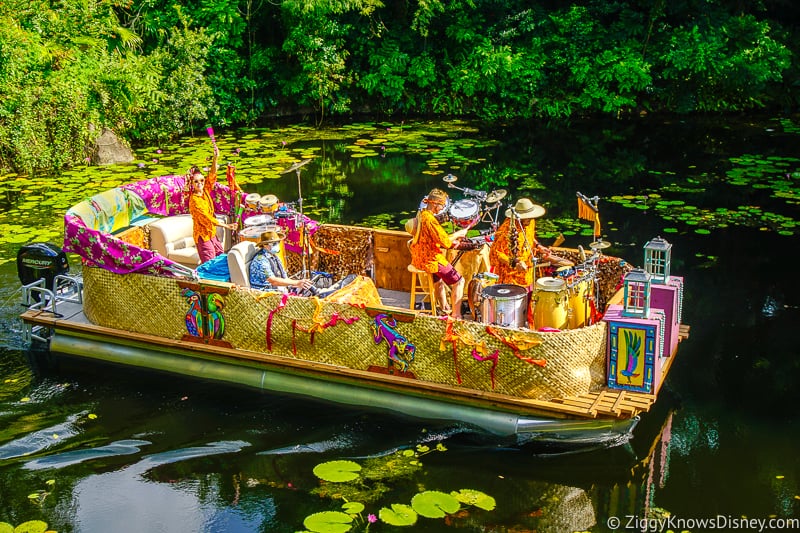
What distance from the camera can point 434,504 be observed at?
20.5 feet

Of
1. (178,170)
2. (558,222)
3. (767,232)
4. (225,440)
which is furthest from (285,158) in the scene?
(225,440)

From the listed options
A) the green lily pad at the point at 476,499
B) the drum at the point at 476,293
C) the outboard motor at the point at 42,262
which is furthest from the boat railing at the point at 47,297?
the green lily pad at the point at 476,499

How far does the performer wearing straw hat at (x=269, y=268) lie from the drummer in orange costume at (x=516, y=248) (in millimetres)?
1620

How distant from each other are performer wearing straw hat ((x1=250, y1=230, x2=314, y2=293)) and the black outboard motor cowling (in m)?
2.26

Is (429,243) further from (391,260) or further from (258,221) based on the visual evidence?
(258,221)

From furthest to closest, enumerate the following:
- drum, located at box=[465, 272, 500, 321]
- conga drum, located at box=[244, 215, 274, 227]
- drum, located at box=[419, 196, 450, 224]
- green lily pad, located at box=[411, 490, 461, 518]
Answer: conga drum, located at box=[244, 215, 274, 227] → drum, located at box=[419, 196, 450, 224] → drum, located at box=[465, 272, 500, 321] → green lily pad, located at box=[411, 490, 461, 518]

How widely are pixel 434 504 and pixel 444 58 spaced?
14.2 m

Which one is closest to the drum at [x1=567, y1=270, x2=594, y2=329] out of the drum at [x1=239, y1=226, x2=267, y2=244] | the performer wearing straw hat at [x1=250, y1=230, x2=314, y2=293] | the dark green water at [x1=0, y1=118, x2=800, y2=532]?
the dark green water at [x1=0, y1=118, x2=800, y2=532]

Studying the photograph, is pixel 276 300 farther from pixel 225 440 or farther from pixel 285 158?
pixel 285 158

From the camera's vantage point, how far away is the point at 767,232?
1136 centimetres

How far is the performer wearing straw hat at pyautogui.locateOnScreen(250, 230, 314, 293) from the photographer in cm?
775

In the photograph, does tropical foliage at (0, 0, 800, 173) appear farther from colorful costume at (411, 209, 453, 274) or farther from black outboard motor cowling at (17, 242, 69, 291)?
colorful costume at (411, 209, 453, 274)

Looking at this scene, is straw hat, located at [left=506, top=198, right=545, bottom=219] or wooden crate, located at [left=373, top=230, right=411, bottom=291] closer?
straw hat, located at [left=506, top=198, right=545, bottom=219]

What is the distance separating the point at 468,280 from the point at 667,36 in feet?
39.9
